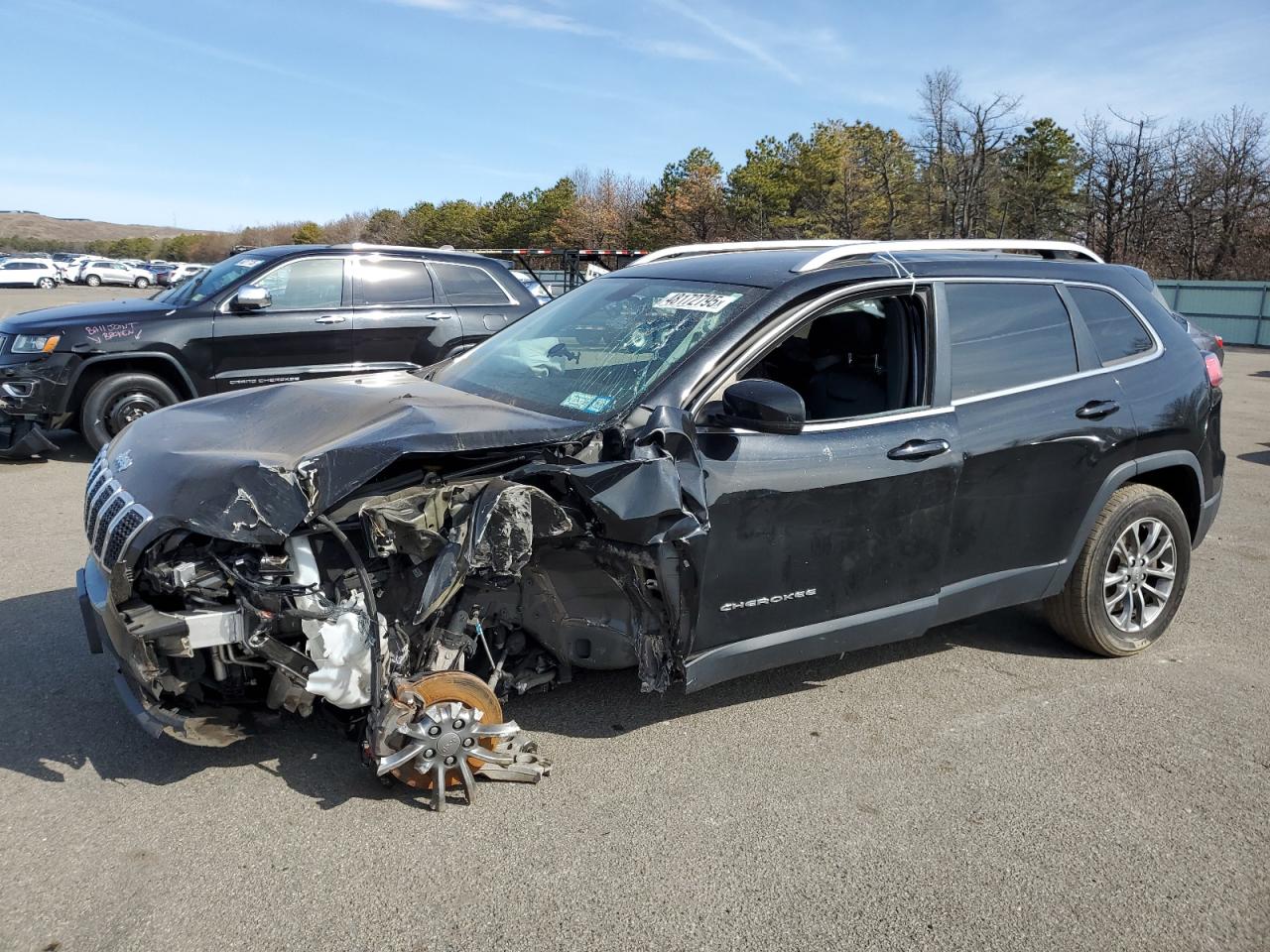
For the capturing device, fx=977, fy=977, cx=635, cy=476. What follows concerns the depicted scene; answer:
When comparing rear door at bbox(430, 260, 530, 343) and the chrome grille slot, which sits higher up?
rear door at bbox(430, 260, 530, 343)

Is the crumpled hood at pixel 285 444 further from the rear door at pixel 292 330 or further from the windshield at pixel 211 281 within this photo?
the windshield at pixel 211 281

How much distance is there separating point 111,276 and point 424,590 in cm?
6403

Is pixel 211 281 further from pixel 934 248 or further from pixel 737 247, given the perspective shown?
pixel 934 248

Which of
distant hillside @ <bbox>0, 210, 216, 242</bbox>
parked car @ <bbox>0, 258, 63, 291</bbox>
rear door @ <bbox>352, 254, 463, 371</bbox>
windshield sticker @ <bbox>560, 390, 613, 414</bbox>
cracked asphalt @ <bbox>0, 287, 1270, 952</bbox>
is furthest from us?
distant hillside @ <bbox>0, 210, 216, 242</bbox>

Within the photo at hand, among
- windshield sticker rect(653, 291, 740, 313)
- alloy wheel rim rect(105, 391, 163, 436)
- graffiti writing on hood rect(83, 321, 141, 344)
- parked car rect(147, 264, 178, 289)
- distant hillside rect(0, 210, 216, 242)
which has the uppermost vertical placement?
distant hillside rect(0, 210, 216, 242)

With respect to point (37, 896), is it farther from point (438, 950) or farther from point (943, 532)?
point (943, 532)

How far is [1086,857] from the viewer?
3076mm

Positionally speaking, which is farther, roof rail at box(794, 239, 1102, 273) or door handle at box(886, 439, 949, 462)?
roof rail at box(794, 239, 1102, 273)

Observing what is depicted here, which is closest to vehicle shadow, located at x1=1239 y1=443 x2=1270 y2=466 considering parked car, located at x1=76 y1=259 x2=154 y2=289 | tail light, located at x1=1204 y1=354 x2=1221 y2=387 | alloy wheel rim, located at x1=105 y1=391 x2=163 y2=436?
tail light, located at x1=1204 y1=354 x2=1221 y2=387

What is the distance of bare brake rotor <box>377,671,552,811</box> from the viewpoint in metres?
3.15

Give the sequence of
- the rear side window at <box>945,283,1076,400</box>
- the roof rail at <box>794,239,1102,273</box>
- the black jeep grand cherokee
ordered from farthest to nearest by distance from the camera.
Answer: the black jeep grand cherokee
the rear side window at <box>945,283,1076,400</box>
the roof rail at <box>794,239,1102,273</box>

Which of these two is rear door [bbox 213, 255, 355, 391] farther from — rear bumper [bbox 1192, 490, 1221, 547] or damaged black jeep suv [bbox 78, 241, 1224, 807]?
rear bumper [bbox 1192, 490, 1221, 547]

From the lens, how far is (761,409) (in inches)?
133

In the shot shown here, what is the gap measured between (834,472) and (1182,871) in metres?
1.67
